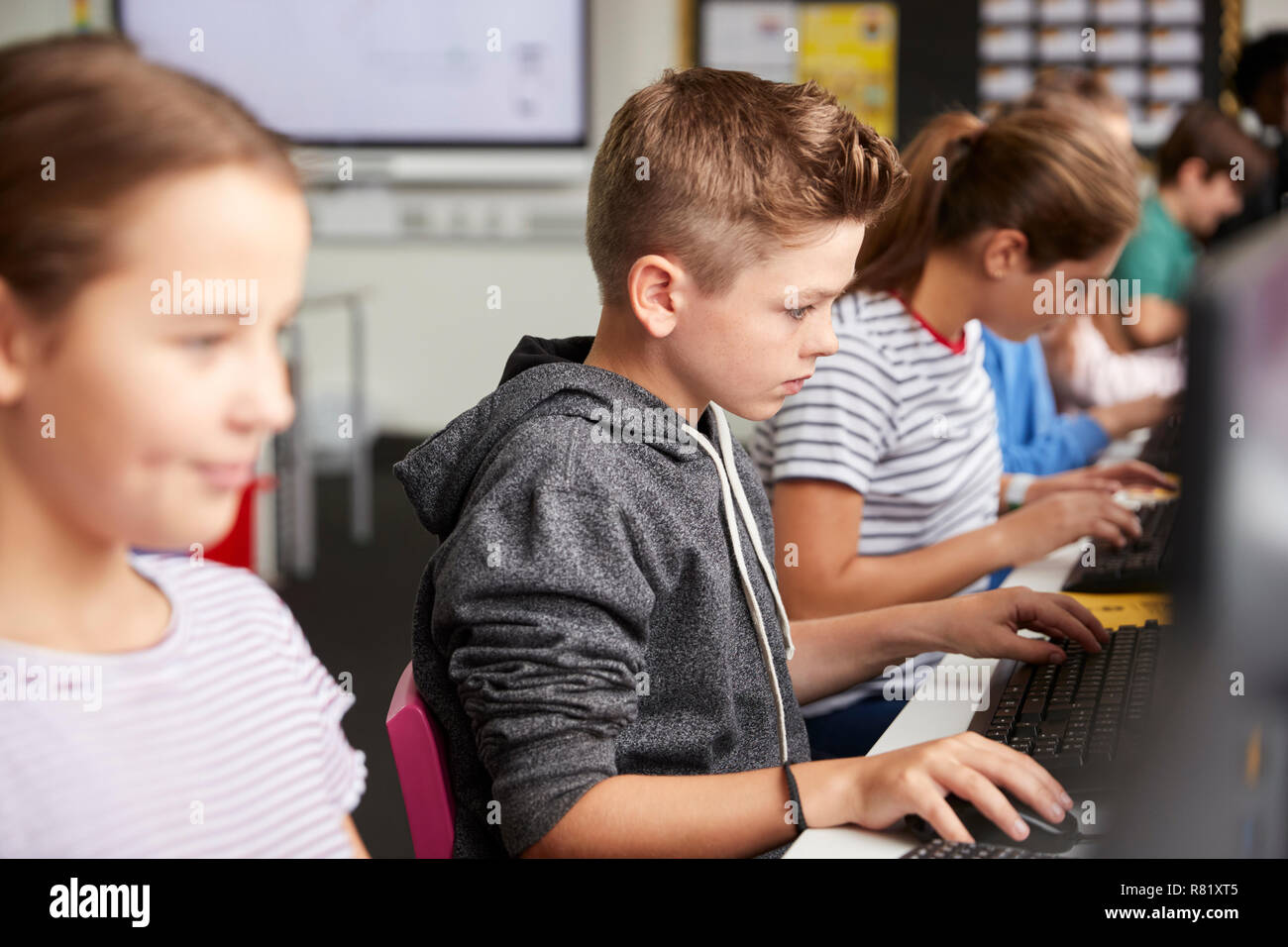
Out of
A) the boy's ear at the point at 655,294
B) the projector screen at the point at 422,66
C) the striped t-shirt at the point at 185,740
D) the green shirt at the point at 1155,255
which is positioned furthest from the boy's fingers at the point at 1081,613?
the projector screen at the point at 422,66

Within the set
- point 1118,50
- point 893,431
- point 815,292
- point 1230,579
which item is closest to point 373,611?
point 893,431

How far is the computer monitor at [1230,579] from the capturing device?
36 centimetres

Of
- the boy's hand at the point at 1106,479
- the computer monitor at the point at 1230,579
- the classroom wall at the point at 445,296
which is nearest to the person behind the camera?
the computer monitor at the point at 1230,579

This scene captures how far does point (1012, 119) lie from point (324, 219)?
3057mm

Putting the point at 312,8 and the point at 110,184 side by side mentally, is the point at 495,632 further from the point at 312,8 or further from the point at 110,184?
the point at 312,8

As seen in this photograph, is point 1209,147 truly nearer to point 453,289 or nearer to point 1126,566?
point 1126,566

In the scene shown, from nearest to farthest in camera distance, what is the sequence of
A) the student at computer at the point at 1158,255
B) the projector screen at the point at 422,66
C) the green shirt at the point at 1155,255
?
the student at computer at the point at 1158,255
the green shirt at the point at 1155,255
the projector screen at the point at 422,66

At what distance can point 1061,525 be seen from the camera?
138 cm

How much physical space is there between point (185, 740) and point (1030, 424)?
5.33 ft

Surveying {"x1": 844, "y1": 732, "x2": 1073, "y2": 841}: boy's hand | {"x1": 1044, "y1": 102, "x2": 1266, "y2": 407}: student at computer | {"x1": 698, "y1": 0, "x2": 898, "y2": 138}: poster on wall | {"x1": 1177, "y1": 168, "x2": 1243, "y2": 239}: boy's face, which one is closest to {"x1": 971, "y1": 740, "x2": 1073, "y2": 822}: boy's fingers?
{"x1": 844, "y1": 732, "x2": 1073, "y2": 841}: boy's hand

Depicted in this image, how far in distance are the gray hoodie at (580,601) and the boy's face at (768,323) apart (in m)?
0.05
